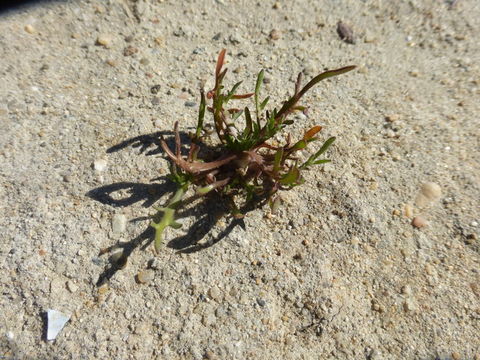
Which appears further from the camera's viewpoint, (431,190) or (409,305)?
(431,190)

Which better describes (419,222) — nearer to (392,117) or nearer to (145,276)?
(392,117)

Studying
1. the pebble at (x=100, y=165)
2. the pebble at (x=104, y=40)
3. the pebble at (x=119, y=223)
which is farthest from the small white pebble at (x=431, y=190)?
the pebble at (x=104, y=40)

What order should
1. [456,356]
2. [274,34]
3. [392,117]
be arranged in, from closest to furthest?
[456,356] < [392,117] < [274,34]

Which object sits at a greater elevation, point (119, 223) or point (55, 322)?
point (119, 223)

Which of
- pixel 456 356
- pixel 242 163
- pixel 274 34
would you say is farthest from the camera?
pixel 274 34

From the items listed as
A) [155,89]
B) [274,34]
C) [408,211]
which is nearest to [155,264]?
[155,89]

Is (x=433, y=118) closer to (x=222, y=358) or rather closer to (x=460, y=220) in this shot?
(x=460, y=220)

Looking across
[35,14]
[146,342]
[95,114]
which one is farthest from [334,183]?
[35,14]

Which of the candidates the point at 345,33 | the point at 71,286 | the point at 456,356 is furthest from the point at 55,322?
the point at 345,33

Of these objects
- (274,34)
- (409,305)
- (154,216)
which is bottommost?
(409,305)
